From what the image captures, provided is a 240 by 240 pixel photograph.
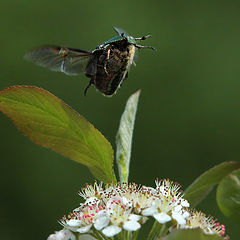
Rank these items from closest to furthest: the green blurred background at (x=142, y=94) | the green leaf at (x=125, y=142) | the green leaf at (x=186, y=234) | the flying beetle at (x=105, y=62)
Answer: the green leaf at (x=186, y=234) < the green leaf at (x=125, y=142) < the flying beetle at (x=105, y=62) < the green blurred background at (x=142, y=94)

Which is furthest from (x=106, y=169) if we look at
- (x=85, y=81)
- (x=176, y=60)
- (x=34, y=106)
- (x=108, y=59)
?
(x=176, y=60)

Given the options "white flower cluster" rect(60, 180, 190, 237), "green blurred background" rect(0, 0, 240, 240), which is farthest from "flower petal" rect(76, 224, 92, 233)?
"green blurred background" rect(0, 0, 240, 240)

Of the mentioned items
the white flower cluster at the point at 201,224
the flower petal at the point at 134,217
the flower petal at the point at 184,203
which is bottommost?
the white flower cluster at the point at 201,224

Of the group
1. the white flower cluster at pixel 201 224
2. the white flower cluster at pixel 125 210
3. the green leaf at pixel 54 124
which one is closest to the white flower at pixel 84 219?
the white flower cluster at pixel 125 210

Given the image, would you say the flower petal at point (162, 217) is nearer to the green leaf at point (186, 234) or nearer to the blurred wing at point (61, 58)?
the green leaf at point (186, 234)

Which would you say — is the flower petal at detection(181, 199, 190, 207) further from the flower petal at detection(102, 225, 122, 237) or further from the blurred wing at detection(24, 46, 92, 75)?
the blurred wing at detection(24, 46, 92, 75)

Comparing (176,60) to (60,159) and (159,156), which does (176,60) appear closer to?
(159,156)

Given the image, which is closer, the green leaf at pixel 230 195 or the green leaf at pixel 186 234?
the green leaf at pixel 186 234
